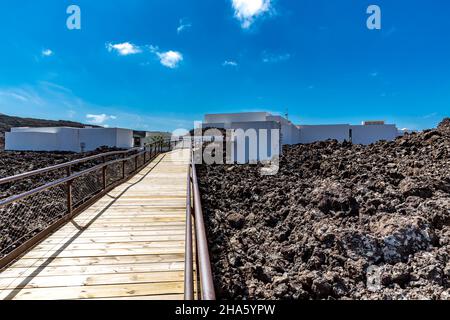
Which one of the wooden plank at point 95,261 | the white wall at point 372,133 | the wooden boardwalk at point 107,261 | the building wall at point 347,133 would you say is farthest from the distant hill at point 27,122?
the wooden plank at point 95,261

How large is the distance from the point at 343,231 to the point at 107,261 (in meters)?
3.10

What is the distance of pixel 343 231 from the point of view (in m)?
3.97

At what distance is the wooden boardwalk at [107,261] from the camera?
2.69 meters

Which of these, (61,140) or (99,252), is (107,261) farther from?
(61,140)

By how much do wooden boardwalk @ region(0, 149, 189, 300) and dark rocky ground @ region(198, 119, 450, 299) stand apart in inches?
28.0

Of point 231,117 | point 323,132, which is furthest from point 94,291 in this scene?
point 231,117

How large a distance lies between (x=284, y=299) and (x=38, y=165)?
18242 mm

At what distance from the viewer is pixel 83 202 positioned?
5.74m

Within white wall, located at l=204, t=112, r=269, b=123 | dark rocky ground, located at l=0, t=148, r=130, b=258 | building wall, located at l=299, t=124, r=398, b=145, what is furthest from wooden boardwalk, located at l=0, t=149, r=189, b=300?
white wall, located at l=204, t=112, r=269, b=123

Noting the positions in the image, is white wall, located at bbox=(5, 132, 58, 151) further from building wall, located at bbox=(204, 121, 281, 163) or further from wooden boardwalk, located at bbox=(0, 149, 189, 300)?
wooden boardwalk, located at bbox=(0, 149, 189, 300)

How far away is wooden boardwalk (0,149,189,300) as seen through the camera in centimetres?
269
